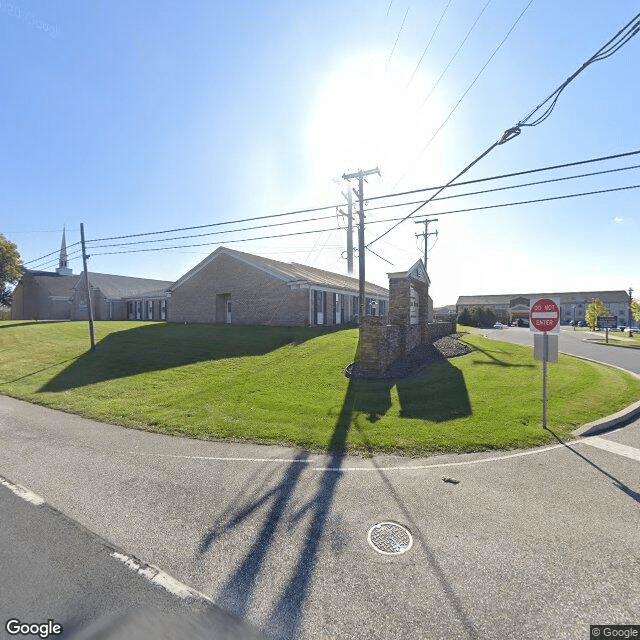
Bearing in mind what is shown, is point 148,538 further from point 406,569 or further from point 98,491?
point 406,569

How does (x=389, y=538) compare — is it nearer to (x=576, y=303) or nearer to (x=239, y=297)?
(x=239, y=297)

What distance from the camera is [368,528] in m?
3.75

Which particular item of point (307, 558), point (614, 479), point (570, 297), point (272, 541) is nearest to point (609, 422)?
point (614, 479)

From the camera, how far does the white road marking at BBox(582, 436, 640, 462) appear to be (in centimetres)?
568

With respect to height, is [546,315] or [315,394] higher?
[546,315]

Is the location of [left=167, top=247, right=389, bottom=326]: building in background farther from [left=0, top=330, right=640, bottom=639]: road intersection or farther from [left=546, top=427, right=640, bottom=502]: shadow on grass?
[left=546, top=427, right=640, bottom=502]: shadow on grass

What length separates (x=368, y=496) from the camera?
4477 millimetres

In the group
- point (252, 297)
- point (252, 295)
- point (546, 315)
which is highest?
point (252, 295)

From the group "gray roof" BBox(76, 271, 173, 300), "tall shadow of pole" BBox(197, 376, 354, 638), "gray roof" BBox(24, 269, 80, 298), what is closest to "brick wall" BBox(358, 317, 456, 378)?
"tall shadow of pole" BBox(197, 376, 354, 638)

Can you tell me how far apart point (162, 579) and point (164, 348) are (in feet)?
49.5

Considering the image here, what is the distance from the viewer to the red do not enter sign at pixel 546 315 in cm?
716

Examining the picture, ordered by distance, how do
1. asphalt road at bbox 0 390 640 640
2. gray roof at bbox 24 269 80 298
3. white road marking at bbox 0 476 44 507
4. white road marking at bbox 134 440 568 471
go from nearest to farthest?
asphalt road at bbox 0 390 640 640
white road marking at bbox 0 476 44 507
white road marking at bbox 134 440 568 471
gray roof at bbox 24 269 80 298

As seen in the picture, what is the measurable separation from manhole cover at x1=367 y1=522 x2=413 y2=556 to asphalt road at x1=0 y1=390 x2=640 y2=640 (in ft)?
0.25

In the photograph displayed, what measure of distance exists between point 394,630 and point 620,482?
4.28 meters
